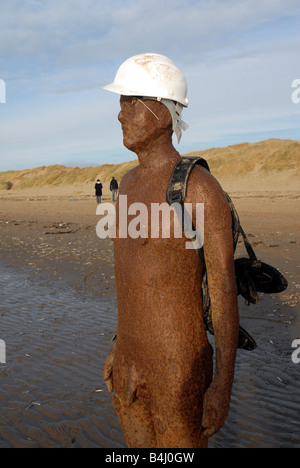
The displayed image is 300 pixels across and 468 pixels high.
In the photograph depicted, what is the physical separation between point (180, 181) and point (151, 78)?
429 millimetres

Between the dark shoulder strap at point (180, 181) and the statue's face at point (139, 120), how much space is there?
20 centimetres

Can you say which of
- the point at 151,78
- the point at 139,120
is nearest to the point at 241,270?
the point at 139,120

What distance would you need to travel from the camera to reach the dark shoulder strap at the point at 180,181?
187 cm

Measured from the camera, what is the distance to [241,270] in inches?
84.7

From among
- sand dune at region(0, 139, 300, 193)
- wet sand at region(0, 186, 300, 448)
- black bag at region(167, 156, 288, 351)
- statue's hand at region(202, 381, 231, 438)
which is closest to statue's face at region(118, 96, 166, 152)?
black bag at region(167, 156, 288, 351)

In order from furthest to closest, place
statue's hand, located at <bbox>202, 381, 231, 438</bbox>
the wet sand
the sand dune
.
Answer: the sand dune < the wet sand < statue's hand, located at <bbox>202, 381, 231, 438</bbox>

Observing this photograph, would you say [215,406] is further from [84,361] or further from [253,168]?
[253,168]

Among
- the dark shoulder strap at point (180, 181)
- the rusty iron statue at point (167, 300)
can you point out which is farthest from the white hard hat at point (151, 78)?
the dark shoulder strap at point (180, 181)

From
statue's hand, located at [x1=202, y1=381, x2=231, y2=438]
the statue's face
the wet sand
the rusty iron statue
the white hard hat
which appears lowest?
the wet sand

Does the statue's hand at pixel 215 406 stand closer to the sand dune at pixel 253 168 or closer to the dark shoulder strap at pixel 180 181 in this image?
the dark shoulder strap at pixel 180 181

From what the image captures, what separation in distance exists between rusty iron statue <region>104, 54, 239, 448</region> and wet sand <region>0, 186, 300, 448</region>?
2.27 metres

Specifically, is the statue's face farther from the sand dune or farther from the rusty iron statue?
the sand dune

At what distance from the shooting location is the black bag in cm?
188

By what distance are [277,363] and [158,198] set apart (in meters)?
4.12
